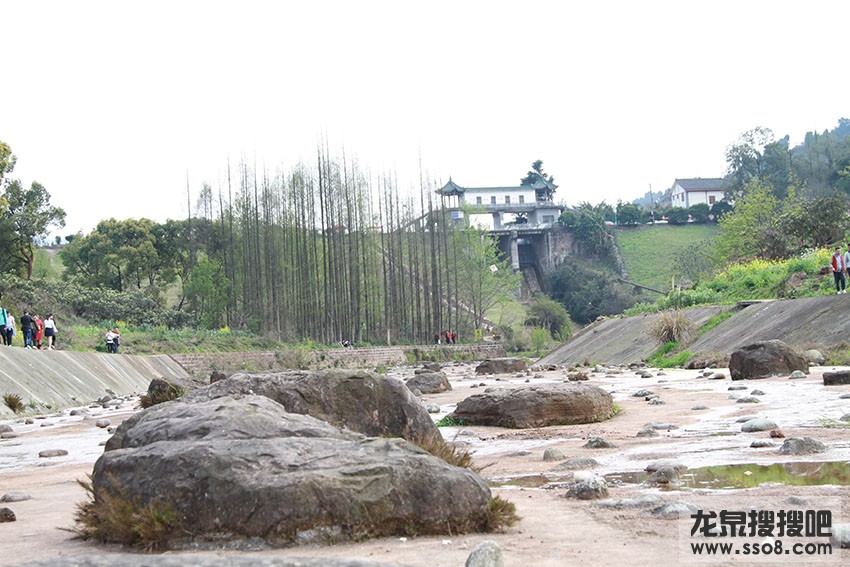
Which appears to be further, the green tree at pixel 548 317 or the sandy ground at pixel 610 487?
the green tree at pixel 548 317

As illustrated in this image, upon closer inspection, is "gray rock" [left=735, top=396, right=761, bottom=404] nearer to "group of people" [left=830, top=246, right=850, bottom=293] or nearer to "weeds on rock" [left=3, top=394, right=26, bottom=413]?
"group of people" [left=830, top=246, right=850, bottom=293]

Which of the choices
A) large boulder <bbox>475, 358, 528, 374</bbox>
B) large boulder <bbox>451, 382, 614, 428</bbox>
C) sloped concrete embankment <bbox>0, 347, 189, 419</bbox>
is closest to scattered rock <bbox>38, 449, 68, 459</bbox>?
large boulder <bbox>451, 382, 614, 428</bbox>

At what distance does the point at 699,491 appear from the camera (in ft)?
17.3

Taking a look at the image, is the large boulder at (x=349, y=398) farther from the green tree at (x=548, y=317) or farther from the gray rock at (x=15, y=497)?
the green tree at (x=548, y=317)

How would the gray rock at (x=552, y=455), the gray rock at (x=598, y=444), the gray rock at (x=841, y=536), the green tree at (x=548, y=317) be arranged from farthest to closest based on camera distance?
the green tree at (x=548, y=317)
the gray rock at (x=598, y=444)
the gray rock at (x=552, y=455)
the gray rock at (x=841, y=536)

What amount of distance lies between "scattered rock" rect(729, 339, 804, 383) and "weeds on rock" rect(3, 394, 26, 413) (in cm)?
1387

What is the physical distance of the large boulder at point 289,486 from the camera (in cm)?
420

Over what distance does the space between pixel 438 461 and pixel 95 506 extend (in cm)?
179

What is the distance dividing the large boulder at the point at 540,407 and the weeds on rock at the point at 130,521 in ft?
20.6

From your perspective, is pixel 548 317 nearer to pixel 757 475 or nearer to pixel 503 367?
pixel 503 367

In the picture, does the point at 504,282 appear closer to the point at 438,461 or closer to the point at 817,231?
the point at 817,231

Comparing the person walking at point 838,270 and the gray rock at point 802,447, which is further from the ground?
the person walking at point 838,270

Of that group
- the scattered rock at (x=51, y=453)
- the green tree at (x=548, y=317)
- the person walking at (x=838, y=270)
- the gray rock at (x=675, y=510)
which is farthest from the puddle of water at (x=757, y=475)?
the green tree at (x=548, y=317)

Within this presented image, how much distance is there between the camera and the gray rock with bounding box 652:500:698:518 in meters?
4.57
